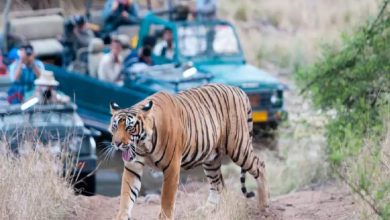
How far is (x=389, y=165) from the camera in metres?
7.86

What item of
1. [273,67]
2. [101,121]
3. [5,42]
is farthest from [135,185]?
[273,67]

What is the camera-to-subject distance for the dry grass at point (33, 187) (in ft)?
26.9

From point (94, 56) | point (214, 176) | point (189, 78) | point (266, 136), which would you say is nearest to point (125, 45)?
point (94, 56)

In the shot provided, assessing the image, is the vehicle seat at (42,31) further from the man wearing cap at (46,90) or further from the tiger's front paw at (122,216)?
the tiger's front paw at (122,216)

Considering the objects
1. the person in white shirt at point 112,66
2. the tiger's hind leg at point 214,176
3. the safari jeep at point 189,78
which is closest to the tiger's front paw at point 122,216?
the tiger's hind leg at point 214,176

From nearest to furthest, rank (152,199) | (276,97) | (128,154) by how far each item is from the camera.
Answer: (128,154) < (152,199) < (276,97)

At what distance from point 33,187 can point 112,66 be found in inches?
306

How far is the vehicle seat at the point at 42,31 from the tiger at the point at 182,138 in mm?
8951

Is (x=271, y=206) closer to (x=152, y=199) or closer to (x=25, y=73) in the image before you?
(x=152, y=199)

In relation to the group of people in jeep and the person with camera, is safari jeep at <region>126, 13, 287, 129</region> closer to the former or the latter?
the group of people in jeep

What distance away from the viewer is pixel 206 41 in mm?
16578

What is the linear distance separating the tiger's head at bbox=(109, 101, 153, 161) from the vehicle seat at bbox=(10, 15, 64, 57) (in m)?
9.94

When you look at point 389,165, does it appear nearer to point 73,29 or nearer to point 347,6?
point 73,29

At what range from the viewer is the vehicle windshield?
16438mm
